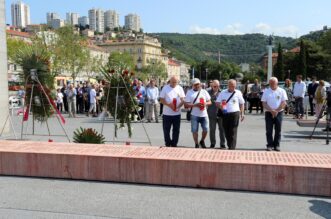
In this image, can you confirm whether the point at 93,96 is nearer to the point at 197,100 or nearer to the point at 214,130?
the point at 214,130

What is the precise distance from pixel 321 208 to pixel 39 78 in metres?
8.77

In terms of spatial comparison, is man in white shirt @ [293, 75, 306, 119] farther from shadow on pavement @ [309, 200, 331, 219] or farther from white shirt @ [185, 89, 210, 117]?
shadow on pavement @ [309, 200, 331, 219]

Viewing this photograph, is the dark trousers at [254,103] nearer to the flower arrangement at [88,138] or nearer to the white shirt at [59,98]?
the white shirt at [59,98]

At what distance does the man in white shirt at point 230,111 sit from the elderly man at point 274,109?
801 mm

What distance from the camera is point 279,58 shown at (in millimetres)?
104875

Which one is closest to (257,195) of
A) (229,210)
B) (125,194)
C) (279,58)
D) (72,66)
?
(229,210)

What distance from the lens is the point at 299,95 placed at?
60.5ft

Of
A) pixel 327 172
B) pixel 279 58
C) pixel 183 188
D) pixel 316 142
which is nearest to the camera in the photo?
pixel 327 172

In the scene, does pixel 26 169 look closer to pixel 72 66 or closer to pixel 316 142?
pixel 316 142

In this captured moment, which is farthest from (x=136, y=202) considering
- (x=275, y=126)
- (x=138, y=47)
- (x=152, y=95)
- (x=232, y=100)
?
(x=138, y=47)

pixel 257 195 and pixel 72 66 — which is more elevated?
pixel 72 66

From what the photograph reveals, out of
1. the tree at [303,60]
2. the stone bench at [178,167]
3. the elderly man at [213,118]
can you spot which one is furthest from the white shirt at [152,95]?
the tree at [303,60]

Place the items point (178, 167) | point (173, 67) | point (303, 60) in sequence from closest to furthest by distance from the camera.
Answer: point (178, 167) < point (303, 60) < point (173, 67)

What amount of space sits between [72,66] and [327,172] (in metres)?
52.3
